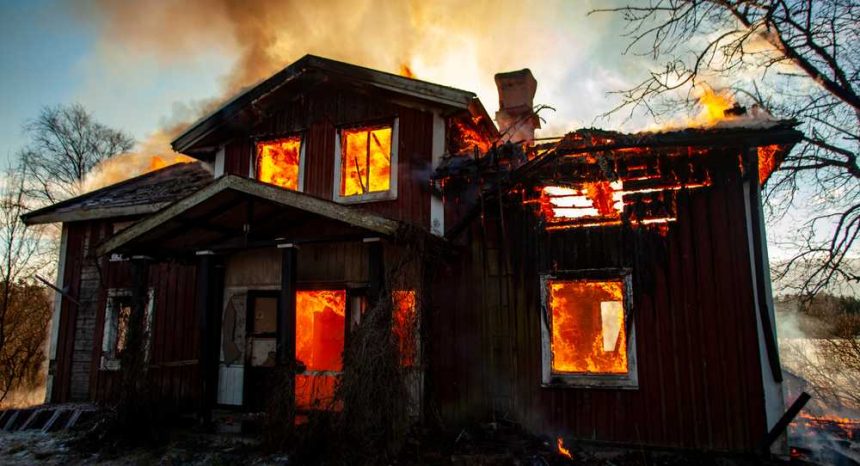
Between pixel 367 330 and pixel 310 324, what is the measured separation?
13.9 ft

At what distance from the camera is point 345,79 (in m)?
9.92

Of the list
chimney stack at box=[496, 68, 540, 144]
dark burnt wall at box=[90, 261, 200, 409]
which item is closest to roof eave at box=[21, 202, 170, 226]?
dark burnt wall at box=[90, 261, 200, 409]

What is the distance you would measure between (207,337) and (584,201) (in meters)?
6.51

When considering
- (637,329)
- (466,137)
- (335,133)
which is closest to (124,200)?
(335,133)

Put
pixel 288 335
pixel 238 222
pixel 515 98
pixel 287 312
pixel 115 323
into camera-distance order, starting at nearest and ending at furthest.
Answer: pixel 288 335, pixel 287 312, pixel 238 222, pixel 515 98, pixel 115 323

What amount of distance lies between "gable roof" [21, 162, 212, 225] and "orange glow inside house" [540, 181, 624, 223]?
22.8 ft

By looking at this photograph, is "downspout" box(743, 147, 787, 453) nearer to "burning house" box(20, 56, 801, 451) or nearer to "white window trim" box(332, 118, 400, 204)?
"burning house" box(20, 56, 801, 451)

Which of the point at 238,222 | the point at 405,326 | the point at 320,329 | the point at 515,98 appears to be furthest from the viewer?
the point at 515,98

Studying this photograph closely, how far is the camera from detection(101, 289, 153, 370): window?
1114 centimetres

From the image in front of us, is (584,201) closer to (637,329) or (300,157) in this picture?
(637,329)

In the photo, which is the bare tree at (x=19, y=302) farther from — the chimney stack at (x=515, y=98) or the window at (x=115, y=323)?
the chimney stack at (x=515, y=98)

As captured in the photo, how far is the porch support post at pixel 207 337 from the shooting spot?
27.9ft

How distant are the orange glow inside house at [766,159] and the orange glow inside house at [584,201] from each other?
207 centimetres

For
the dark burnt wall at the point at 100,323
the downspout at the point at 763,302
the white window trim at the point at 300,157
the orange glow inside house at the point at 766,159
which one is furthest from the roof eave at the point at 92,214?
the orange glow inside house at the point at 766,159
